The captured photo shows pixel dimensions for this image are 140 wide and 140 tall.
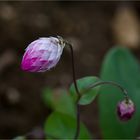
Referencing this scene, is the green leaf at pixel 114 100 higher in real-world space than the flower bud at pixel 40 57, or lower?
lower

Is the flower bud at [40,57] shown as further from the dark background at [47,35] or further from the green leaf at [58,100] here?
the dark background at [47,35]

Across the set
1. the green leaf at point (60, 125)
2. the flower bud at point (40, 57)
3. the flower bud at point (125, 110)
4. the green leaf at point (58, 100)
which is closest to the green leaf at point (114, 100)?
the green leaf at point (60, 125)

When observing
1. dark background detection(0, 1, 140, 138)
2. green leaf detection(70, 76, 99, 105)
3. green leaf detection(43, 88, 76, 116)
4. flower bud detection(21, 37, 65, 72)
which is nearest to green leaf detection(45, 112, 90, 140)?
green leaf detection(70, 76, 99, 105)

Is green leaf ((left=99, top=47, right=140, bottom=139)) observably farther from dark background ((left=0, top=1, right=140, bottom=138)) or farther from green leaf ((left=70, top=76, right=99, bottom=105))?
dark background ((left=0, top=1, right=140, bottom=138))

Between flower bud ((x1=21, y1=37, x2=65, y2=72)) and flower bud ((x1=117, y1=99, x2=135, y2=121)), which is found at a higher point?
flower bud ((x1=21, y1=37, x2=65, y2=72))

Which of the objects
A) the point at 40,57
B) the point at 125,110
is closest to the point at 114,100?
the point at 125,110

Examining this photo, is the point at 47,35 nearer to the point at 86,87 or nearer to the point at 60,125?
the point at 60,125
